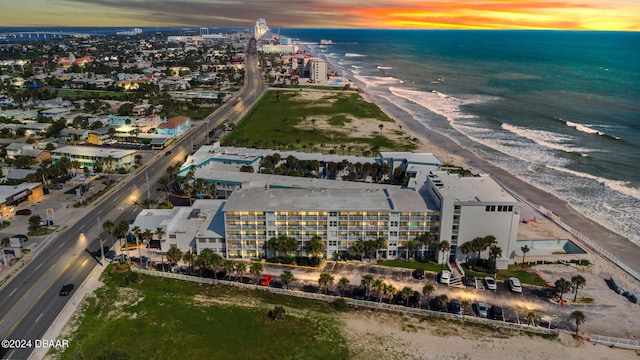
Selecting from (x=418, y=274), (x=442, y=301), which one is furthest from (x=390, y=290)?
(x=418, y=274)

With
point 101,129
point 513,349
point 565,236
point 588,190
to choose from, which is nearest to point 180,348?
point 513,349

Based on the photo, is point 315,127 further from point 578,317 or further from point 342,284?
point 578,317

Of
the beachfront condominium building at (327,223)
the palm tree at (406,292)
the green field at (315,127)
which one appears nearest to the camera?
the palm tree at (406,292)

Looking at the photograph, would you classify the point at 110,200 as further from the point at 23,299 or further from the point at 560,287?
the point at 560,287

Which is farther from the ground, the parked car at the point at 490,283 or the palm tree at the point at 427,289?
the palm tree at the point at 427,289

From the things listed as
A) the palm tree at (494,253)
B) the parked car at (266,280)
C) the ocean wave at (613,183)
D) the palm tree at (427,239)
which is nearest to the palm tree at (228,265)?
the parked car at (266,280)

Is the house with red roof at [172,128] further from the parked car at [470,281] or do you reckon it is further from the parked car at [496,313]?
the parked car at [496,313]
